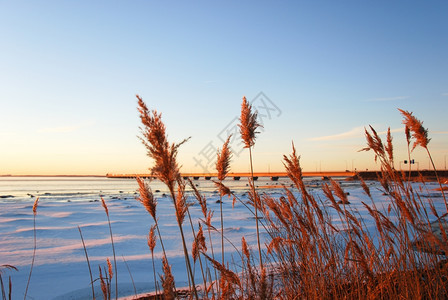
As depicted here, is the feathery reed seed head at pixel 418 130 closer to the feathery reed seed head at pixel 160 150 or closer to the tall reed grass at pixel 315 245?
the tall reed grass at pixel 315 245

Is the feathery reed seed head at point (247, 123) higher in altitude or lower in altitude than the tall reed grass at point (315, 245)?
higher

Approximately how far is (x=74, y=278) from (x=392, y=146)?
525 cm

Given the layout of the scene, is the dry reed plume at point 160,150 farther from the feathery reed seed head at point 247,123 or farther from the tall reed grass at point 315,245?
the feathery reed seed head at point 247,123

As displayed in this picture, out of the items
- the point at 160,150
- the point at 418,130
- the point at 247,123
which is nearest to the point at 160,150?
the point at 160,150

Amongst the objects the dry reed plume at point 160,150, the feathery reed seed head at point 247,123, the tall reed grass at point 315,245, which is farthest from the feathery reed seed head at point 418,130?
the dry reed plume at point 160,150

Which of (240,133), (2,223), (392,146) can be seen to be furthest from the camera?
(2,223)

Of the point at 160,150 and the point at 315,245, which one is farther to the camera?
the point at 315,245

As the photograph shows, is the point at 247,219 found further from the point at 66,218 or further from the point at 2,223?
the point at 2,223

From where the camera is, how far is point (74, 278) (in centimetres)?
560

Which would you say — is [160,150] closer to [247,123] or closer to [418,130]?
[247,123]

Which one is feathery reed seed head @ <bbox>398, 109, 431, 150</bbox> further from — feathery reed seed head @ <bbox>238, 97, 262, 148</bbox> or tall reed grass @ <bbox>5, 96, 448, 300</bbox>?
feathery reed seed head @ <bbox>238, 97, 262, 148</bbox>

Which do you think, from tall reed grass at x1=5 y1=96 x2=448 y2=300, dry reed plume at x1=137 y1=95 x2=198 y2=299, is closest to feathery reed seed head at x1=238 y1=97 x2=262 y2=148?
→ tall reed grass at x1=5 y1=96 x2=448 y2=300

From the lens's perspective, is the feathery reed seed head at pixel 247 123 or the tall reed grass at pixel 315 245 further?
the feathery reed seed head at pixel 247 123

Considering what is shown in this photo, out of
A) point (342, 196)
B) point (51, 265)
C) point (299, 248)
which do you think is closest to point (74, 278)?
point (51, 265)
